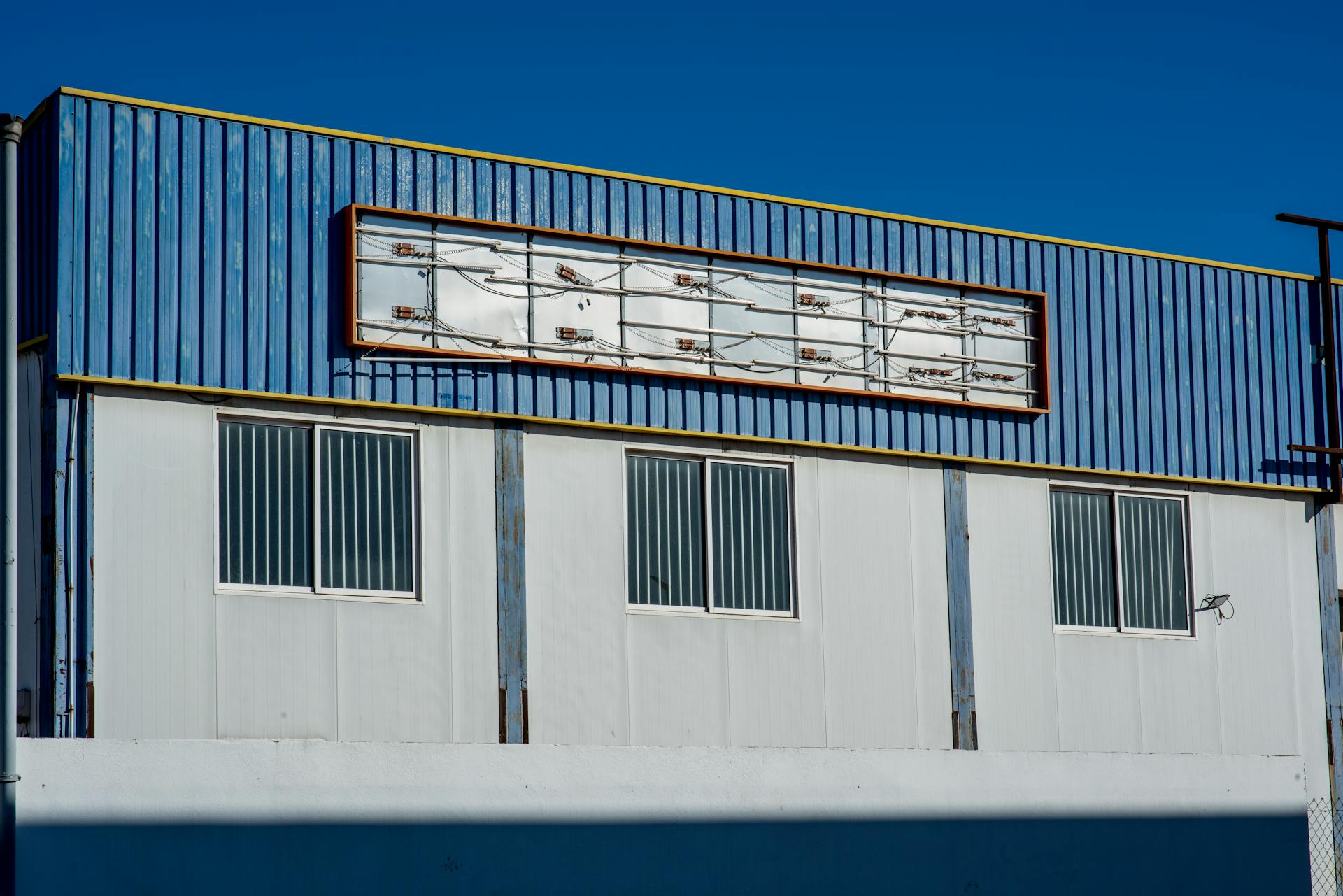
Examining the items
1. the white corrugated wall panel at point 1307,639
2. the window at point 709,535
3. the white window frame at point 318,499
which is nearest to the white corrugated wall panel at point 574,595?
the window at point 709,535

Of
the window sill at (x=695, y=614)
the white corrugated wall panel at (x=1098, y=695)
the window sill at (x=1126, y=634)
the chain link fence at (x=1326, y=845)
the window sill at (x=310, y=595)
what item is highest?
the window sill at (x=310, y=595)

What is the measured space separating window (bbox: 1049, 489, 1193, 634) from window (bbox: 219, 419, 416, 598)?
7.32 meters

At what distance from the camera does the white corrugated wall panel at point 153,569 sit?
15.0m

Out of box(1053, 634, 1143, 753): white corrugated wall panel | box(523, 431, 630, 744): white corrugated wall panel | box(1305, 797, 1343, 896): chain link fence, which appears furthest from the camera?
box(1305, 797, 1343, 896): chain link fence

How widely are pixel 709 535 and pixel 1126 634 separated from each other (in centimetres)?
517

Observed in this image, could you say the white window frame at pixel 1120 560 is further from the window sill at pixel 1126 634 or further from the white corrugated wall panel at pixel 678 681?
the white corrugated wall panel at pixel 678 681

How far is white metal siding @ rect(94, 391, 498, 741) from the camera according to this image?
1511 centimetres

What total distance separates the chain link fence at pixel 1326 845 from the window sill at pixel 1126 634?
2.17 meters

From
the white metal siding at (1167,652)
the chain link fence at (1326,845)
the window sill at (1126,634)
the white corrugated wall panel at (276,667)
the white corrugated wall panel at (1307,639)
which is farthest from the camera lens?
the white corrugated wall panel at (1307,639)

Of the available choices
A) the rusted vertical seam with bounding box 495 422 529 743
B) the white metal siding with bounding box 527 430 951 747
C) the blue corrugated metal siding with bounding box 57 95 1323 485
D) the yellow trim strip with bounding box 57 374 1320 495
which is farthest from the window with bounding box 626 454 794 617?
the rusted vertical seam with bounding box 495 422 529 743

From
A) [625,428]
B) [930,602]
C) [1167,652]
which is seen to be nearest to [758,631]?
[930,602]

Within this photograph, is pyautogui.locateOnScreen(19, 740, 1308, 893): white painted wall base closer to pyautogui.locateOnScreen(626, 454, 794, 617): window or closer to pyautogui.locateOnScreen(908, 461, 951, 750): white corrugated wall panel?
pyautogui.locateOnScreen(908, 461, 951, 750): white corrugated wall panel

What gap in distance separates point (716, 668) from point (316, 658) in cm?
391

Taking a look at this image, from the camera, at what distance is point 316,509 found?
15984 millimetres
